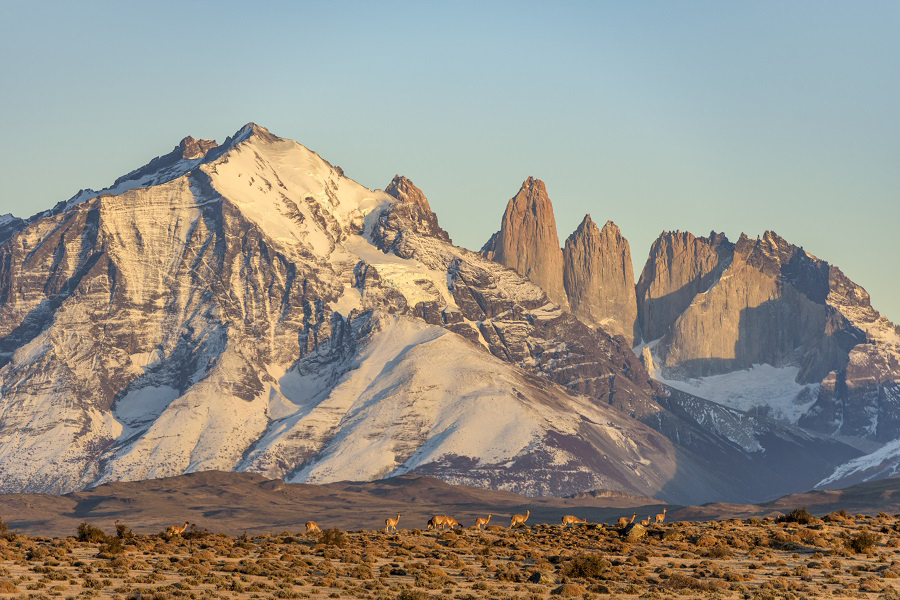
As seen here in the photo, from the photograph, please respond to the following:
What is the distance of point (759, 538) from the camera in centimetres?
12262

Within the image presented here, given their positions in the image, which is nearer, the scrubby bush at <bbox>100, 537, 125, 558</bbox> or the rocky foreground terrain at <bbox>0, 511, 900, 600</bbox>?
the rocky foreground terrain at <bbox>0, 511, 900, 600</bbox>

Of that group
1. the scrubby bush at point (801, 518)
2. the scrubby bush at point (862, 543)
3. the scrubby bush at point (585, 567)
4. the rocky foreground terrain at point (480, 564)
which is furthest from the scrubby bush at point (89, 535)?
the scrubby bush at point (862, 543)

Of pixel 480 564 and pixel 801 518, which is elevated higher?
pixel 801 518

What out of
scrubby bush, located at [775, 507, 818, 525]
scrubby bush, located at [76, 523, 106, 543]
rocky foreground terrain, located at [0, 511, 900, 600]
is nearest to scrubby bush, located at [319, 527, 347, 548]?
rocky foreground terrain, located at [0, 511, 900, 600]

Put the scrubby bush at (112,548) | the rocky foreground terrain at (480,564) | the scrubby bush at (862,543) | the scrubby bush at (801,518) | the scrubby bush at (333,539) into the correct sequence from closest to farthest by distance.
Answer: the rocky foreground terrain at (480,564) < the scrubby bush at (862,543) < the scrubby bush at (112,548) < the scrubby bush at (333,539) < the scrubby bush at (801,518)

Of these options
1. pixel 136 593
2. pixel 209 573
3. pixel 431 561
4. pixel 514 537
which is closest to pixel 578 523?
pixel 514 537

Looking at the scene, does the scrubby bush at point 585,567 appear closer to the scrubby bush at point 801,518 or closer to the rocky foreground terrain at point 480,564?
the rocky foreground terrain at point 480,564

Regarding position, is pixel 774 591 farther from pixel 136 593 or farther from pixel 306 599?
pixel 136 593

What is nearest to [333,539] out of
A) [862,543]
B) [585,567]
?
[585,567]

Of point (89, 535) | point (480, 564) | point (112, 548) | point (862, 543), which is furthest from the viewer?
point (89, 535)

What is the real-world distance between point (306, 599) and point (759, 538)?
136 ft

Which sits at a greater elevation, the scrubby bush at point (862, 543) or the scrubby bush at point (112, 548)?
the scrubby bush at point (862, 543)

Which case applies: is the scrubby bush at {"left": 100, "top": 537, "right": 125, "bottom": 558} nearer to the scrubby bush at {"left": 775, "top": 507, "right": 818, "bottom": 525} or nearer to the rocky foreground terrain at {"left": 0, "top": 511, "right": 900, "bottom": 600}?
the rocky foreground terrain at {"left": 0, "top": 511, "right": 900, "bottom": 600}

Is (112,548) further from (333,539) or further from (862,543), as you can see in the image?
(862,543)
